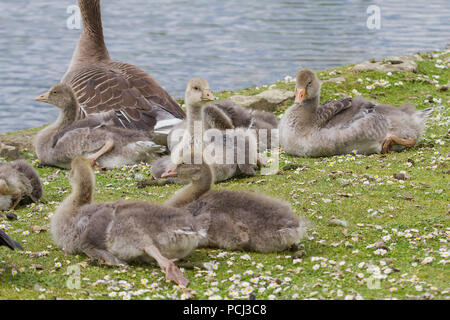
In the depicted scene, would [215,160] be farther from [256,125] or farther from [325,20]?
[325,20]

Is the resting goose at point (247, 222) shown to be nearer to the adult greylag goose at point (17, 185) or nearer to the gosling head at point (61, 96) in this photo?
the adult greylag goose at point (17, 185)

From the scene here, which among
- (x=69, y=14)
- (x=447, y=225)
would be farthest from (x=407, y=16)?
(x=447, y=225)

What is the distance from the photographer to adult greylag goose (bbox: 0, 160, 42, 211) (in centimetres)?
869

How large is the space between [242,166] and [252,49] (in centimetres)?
1450

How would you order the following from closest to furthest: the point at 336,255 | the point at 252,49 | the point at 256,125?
the point at 336,255, the point at 256,125, the point at 252,49

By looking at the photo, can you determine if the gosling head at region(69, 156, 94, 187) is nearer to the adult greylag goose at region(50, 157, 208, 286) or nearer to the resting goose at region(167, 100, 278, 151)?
the adult greylag goose at region(50, 157, 208, 286)

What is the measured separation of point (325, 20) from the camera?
27.7 m

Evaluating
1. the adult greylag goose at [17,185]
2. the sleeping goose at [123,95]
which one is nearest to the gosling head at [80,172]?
the adult greylag goose at [17,185]

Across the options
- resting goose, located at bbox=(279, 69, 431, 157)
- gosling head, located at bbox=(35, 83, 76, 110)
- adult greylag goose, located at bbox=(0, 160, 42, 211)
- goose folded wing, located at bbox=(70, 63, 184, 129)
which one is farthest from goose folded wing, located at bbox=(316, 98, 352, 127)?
adult greylag goose, located at bbox=(0, 160, 42, 211)

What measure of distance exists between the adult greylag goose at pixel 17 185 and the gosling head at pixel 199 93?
2.30 meters

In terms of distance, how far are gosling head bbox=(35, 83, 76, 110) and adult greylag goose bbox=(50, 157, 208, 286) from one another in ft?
15.5

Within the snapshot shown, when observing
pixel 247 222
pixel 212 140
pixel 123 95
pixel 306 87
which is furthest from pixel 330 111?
pixel 247 222

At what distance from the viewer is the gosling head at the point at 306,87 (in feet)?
35.0

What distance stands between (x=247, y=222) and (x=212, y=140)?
2.99m
